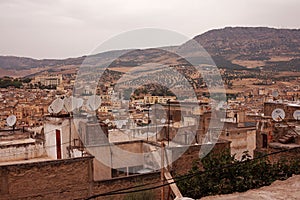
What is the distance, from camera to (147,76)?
96.9ft

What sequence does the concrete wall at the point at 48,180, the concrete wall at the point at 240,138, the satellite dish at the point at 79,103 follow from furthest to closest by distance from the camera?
the concrete wall at the point at 240,138 < the satellite dish at the point at 79,103 < the concrete wall at the point at 48,180

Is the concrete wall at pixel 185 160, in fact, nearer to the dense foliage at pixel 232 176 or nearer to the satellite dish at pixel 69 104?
the dense foliage at pixel 232 176

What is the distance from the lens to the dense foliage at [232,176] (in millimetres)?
7426

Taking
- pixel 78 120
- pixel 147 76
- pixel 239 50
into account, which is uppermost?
pixel 239 50

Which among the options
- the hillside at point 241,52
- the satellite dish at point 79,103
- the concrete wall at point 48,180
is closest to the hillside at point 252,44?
the hillside at point 241,52

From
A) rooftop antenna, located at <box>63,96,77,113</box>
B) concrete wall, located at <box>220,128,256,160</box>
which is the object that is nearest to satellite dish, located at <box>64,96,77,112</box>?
rooftop antenna, located at <box>63,96,77,113</box>

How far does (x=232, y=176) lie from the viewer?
7602 mm

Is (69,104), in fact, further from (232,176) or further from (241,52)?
(241,52)

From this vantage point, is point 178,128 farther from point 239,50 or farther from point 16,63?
point 16,63

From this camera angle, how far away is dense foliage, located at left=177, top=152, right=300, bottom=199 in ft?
24.4

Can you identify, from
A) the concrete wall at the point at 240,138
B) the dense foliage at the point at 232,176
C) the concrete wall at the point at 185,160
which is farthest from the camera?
the concrete wall at the point at 240,138

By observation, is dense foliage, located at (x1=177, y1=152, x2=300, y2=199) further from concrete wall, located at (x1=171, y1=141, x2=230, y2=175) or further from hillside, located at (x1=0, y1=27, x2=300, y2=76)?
hillside, located at (x1=0, y1=27, x2=300, y2=76)

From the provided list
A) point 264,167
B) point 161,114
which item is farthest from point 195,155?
point 161,114

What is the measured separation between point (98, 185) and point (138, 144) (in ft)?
8.38
